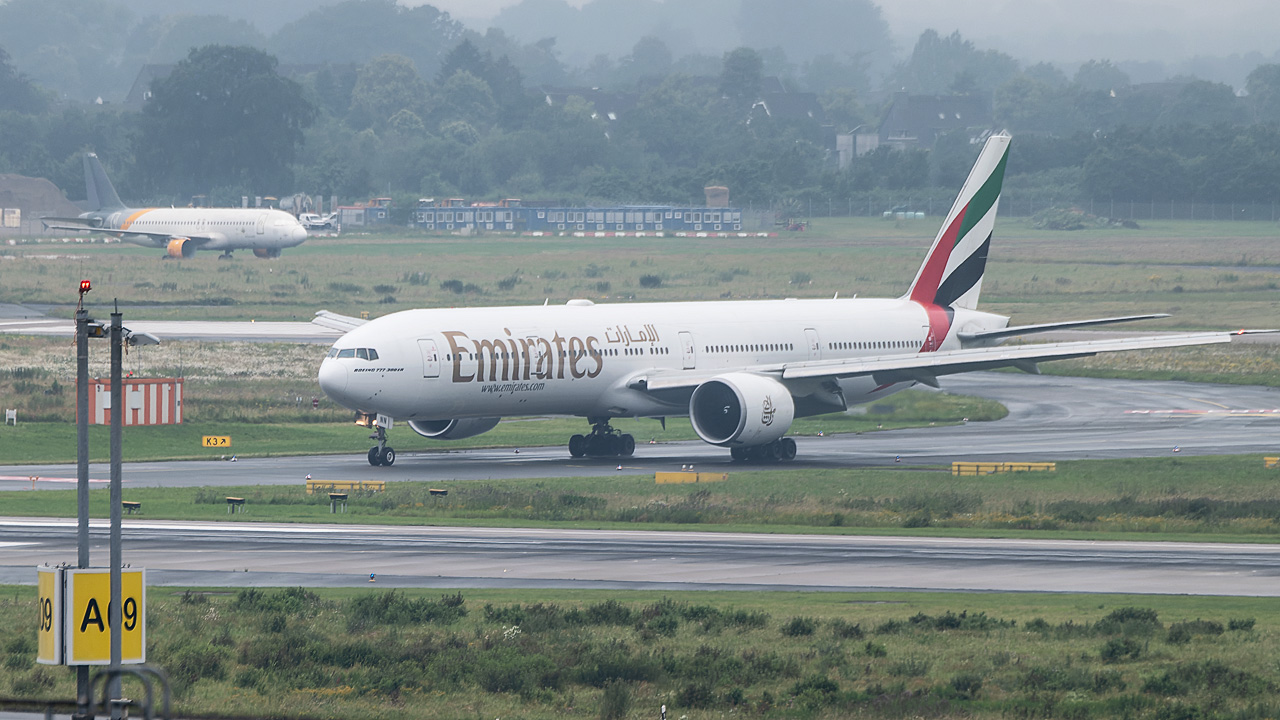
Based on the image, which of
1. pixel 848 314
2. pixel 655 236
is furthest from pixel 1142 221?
pixel 848 314

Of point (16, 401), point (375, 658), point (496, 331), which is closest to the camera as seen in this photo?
point (375, 658)

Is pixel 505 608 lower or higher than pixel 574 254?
lower

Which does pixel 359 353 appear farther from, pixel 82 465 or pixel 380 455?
pixel 82 465

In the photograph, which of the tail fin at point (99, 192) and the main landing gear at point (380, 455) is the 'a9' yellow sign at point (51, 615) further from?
the tail fin at point (99, 192)

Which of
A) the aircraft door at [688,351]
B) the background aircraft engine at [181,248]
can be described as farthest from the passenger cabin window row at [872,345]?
the background aircraft engine at [181,248]

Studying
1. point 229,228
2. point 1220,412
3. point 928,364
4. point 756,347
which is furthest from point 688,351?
point 229,228

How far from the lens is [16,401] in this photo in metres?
74.9

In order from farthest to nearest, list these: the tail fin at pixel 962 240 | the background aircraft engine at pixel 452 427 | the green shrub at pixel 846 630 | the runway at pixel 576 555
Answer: the tail fin at pixel 962 240
the background aircraft engine at pixel 452 427
the runway at pixel 576 555
the green shrub at pixel 846 630

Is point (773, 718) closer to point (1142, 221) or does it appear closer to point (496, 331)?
point (496, 331)

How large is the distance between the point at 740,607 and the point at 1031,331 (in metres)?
33.3

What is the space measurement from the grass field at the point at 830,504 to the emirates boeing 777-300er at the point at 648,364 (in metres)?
4.19

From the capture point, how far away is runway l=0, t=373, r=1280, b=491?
59.2 m

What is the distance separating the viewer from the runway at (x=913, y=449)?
5922 centimetres

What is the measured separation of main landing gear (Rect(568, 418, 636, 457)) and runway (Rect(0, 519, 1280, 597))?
17181 millimetres
